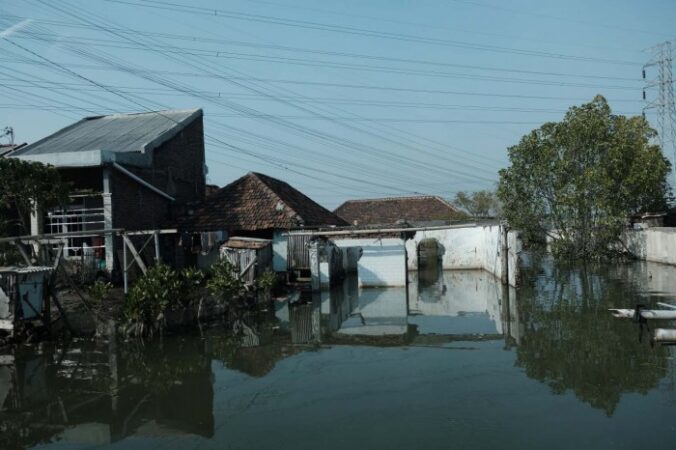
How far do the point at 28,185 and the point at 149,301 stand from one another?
16.3ft

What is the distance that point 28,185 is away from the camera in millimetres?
14141

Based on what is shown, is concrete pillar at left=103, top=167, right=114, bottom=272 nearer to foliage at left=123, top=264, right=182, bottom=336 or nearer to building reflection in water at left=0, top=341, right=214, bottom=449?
foliage at left=123, top=264, right=182, bottom=336

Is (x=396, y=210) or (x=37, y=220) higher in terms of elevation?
(x=396, y=210)

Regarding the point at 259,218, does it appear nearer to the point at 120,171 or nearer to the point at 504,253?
the point at 120,171

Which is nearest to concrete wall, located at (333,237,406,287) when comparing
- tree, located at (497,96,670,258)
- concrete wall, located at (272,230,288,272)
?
concrete wall, located at (272,230,288,272)

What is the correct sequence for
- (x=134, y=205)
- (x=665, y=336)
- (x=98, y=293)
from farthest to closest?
(x=134, y=205), (x=98, y=293), (x=665, y=336)

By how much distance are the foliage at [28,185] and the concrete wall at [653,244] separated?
24850 mm

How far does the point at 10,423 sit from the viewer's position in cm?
759

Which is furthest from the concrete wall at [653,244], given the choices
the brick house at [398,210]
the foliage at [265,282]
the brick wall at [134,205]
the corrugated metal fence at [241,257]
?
the brick wall at [134,205]

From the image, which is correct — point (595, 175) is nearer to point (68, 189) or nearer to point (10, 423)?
point (68, 189)

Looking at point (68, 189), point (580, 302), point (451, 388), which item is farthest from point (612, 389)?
point (68, 189)

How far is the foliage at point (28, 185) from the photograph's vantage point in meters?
13.9

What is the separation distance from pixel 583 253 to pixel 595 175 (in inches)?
186

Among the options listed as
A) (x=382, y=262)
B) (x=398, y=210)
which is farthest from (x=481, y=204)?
(x=382, y=262)
